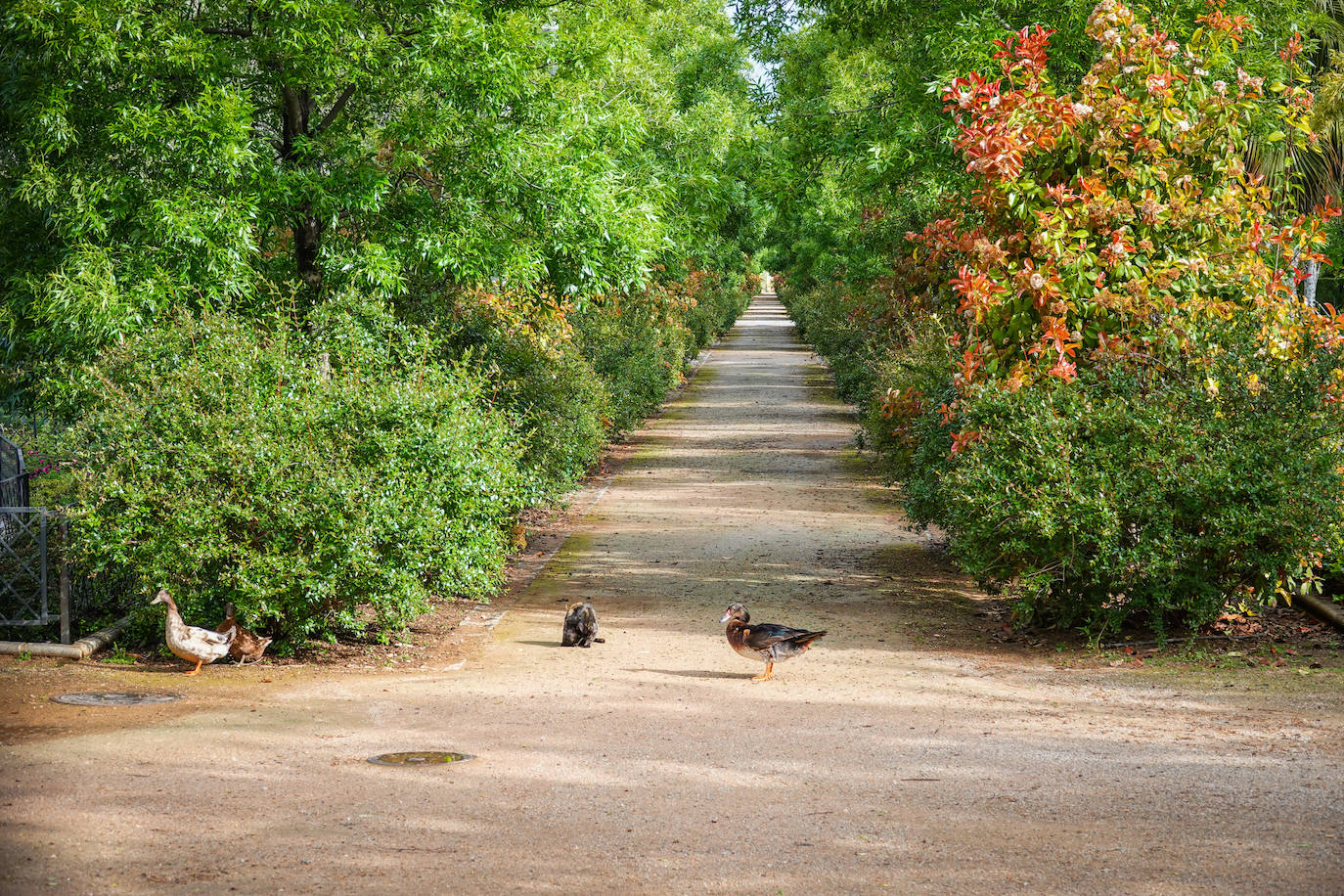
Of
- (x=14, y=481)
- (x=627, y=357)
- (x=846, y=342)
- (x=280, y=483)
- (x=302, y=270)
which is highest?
(x=302, y=270)

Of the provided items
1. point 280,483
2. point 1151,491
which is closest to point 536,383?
point 280,483

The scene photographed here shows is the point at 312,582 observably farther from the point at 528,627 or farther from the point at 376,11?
the point at 376,11

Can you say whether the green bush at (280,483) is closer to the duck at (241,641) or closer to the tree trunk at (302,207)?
the duck at (241,641)

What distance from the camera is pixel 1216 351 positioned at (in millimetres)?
9578

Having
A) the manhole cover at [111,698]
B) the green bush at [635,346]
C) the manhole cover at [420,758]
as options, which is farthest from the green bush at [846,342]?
the manhole cover at [420,758]

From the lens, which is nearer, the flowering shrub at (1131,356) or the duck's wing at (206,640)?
the duck's wing at (206,640)

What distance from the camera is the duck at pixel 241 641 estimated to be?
8539 mm

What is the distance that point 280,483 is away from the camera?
8.40 metres

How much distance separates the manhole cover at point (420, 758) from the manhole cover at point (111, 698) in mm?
1928

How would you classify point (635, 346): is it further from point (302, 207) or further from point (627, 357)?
point (302, 207)

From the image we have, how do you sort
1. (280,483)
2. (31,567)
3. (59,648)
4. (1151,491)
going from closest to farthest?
(280,483) < (59,648) < (1151,491) < (31,567)

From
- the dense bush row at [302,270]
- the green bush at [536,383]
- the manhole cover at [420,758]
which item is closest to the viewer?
the manhole cover at [420,758]

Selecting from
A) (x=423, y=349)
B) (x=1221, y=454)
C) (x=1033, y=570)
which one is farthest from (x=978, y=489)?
(x=423, y=349)

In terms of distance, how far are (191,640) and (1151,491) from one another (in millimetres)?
6412
